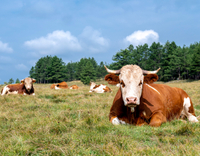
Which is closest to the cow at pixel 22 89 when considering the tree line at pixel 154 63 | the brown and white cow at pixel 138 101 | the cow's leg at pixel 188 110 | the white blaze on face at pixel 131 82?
the brown and white cow at pixel 138 101

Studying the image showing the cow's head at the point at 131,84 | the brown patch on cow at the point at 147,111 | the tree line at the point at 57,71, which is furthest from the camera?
the tree line at the point at 57,71

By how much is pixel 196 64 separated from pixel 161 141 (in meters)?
A: 59.3

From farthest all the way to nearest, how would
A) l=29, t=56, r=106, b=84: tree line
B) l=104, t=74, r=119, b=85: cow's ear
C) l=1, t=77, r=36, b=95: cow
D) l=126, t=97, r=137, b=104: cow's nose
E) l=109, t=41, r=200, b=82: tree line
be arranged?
1. l=29, t=56, r=106, b=84: tree line
2. l=109, t=41, r=200, b=82: tree line
3. l=1, t=77, r=36, b=95: cow
4. l=104, t=74, r=119, b=85: cow's ear
5. l=126, t=97, r=137, b=104: cow's nose

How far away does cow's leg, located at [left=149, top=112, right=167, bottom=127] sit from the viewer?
4.66 metres

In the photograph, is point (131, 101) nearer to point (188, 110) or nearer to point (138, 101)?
point (138, 101)

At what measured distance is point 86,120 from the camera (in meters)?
4.76

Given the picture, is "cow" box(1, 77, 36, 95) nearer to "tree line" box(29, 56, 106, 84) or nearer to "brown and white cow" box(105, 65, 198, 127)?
"brown and white cow" box(105, 65, 198, 127)

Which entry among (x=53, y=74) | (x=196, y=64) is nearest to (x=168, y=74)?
(x=196, y=64)

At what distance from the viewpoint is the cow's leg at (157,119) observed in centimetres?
466

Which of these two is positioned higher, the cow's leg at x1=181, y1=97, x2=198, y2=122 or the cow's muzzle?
the cow's muzzle

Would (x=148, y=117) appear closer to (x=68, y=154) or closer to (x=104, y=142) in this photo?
(x=104, y=142)

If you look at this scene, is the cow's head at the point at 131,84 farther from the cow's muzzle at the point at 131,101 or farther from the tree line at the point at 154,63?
the tree line at the point at 154,63

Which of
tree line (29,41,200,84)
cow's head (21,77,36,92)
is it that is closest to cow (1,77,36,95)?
cow's head (21,77,36,92)

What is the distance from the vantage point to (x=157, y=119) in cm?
479
